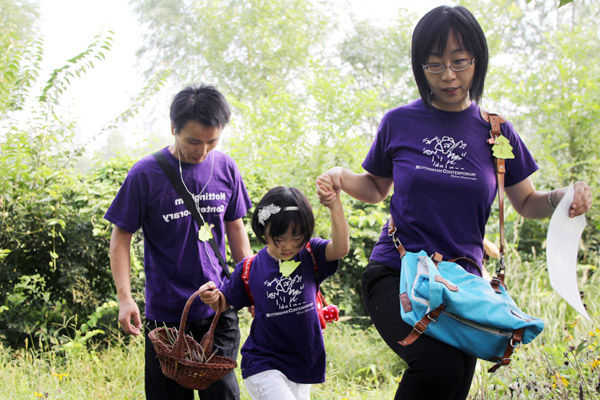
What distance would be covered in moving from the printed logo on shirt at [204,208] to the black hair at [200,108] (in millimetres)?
353

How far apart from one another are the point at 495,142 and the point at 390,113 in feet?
1.54

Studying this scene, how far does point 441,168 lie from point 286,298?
0.96m

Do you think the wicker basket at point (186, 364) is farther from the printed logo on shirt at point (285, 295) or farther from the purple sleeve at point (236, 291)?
the printed logo on shirt at point (285, 295)

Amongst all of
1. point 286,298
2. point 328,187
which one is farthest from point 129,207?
point 328,187

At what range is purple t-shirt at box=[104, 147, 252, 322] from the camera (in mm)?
3039

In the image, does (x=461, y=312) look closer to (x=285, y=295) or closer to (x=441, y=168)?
(x=441, y=168)

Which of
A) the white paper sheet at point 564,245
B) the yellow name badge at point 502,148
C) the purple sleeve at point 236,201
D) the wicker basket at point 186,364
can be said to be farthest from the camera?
the purple sleeve at point 236,201

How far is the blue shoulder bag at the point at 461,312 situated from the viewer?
6.93 ft

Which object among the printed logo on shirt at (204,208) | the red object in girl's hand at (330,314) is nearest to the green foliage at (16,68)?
the printed logo on shirt at (204,208)

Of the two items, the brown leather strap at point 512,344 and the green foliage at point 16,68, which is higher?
the green foliage at point 16,68

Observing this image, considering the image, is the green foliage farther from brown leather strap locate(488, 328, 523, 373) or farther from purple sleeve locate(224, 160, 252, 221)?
brown leather strap locate(488, 328, 523, 373)

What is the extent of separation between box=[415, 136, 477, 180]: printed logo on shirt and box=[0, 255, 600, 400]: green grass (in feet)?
4.36

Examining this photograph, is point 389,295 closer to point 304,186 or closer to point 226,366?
point 226,366

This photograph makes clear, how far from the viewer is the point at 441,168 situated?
8.14 feet
